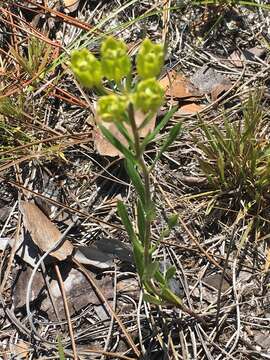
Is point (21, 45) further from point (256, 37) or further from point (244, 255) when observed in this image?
point (244, 255)

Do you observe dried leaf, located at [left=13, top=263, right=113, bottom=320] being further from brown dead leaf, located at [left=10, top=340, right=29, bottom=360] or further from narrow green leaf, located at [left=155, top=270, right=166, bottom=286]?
narrow green leaf, located at [left=155, top=270, right=166, bottom=286]

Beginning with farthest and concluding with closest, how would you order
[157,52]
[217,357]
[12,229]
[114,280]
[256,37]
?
[256,37], [12,229], [114,280], [217,357], [157,52]

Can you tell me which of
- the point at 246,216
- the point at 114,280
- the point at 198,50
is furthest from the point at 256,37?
the point at 114,280

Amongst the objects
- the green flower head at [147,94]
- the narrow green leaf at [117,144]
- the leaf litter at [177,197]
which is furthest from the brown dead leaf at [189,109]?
the green flower head at [147,94]

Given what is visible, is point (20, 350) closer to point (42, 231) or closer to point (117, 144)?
point (42, 231)

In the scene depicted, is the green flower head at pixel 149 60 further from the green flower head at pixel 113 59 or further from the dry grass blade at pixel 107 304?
the dry grass blade at pixel 107 304
